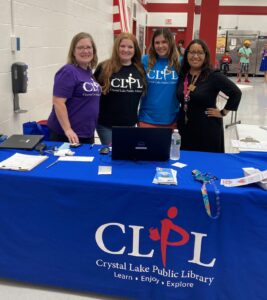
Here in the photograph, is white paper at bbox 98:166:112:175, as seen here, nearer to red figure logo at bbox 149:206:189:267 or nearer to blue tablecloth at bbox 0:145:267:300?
blue tablecloth at bbox 0:145:267:300

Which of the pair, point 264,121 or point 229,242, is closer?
point 229,242

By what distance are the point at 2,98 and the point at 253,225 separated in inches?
94.4

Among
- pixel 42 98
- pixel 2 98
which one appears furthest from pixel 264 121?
pixel 2 98

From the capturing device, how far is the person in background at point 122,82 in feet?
9.05

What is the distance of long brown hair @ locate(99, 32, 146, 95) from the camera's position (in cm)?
Result: 275

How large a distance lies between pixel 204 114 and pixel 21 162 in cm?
148

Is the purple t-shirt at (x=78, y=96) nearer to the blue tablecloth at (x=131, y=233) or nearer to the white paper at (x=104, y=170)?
the blue tablecloth at (x=131, y=233)

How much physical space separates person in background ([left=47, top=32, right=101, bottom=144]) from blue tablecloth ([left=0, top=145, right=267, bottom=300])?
2.03 ft

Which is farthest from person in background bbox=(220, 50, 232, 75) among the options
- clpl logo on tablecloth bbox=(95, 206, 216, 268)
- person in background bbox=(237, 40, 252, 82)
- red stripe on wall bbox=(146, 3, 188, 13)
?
clpl logo on tablecloth bbox=(95, 206, 216, 268)

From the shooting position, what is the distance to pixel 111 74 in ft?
9.13

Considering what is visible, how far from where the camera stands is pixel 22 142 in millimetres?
2352

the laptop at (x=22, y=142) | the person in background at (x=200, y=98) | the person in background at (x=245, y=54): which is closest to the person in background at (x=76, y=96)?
the laptop at (x=22, y=142)

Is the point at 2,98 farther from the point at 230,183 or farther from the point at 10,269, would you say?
the point at 230,183

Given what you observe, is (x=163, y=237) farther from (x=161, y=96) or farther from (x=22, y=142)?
(x=161, y=96)
